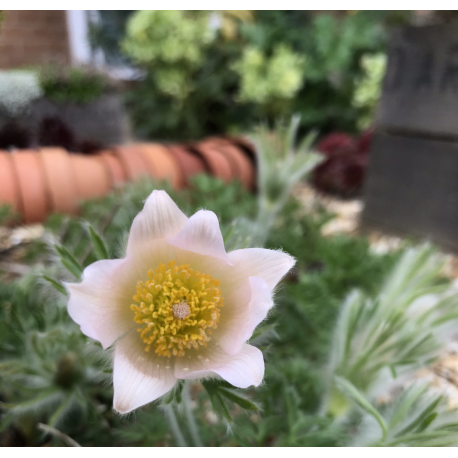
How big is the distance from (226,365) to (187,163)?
1014 mm

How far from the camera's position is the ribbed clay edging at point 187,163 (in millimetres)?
1181

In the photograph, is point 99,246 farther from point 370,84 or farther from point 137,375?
point 370,84

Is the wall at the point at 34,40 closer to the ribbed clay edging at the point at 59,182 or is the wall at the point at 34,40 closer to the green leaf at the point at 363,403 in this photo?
the ribbed clay edging at the point at 59,182

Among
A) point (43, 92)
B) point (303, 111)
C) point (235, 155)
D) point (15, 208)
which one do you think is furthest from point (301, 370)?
point (303, 111)

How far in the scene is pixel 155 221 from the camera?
0.77 ft

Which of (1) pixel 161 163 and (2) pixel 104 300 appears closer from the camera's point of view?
(2) pixel 104 300

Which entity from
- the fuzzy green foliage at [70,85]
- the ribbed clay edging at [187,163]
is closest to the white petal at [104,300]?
the ribbed clay edging at [187,163]

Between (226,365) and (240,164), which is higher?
(226,365)

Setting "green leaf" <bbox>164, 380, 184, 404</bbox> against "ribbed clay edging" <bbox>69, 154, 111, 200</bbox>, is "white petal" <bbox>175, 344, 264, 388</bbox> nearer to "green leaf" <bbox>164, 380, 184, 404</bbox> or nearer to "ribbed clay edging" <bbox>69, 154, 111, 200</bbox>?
"green leaf" <bbox>164, 380, 184, 404</bbox>

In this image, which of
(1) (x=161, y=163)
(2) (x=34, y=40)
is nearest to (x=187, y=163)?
(1) (x=161, y=163)

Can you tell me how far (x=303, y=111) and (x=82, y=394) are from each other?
184cm

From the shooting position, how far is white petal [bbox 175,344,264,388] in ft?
0.68

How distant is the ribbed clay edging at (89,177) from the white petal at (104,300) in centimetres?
81

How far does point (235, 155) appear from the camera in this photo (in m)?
1.26
